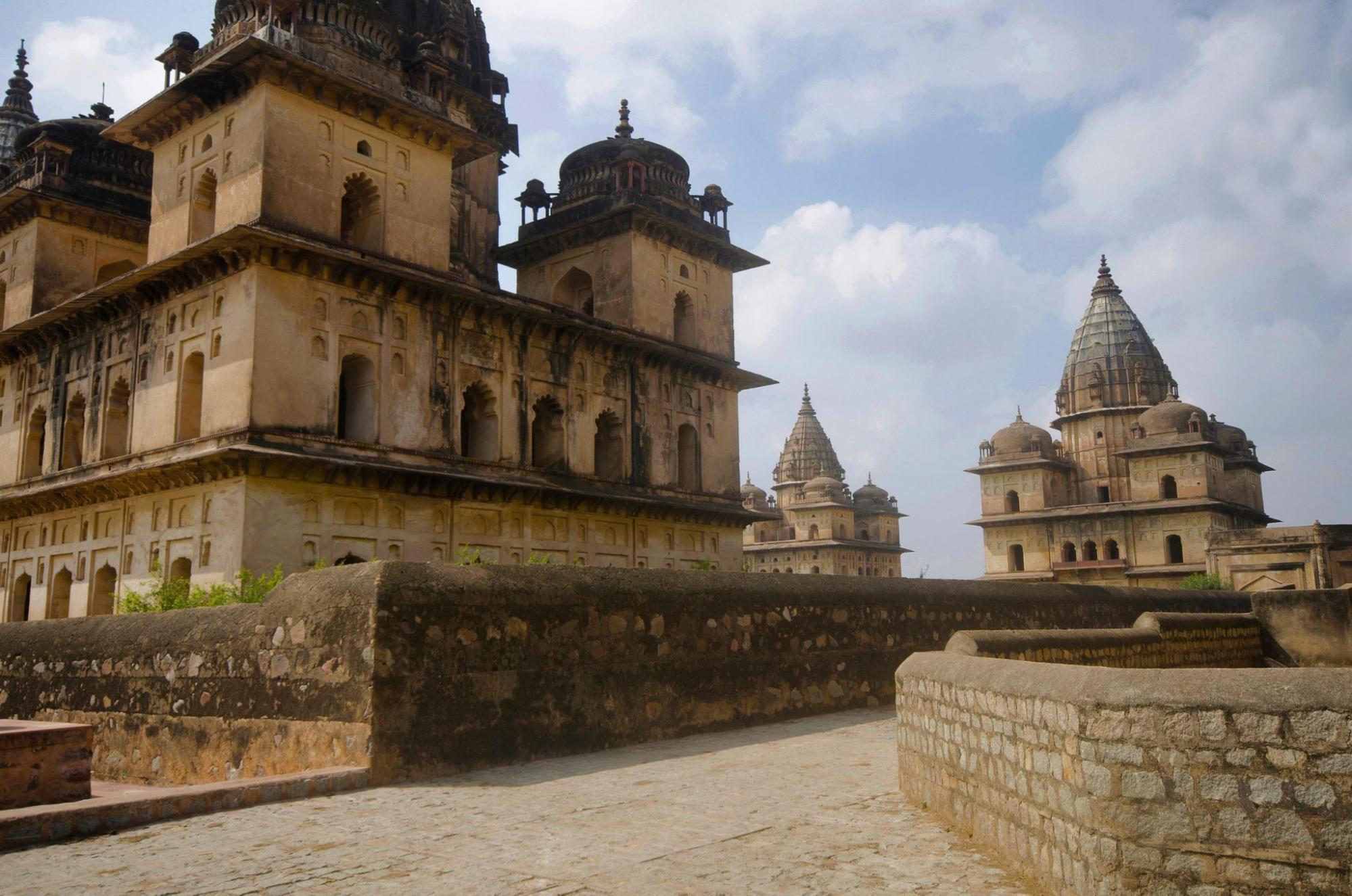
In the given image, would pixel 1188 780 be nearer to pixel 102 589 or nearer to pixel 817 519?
pixel 102 589

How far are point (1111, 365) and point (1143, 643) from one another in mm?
44394

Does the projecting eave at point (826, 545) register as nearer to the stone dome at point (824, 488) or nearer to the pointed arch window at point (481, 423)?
the stone dome at point (824, 488)

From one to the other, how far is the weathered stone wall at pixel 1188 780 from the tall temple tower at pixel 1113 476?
45169mm

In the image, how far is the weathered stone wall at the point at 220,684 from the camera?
24.3ft

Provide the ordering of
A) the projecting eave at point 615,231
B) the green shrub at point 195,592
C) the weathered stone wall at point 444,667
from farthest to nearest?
the projecting eave at point 615,231 < the green shrub at point 195,592 < the weathered stone wall at point 444,667

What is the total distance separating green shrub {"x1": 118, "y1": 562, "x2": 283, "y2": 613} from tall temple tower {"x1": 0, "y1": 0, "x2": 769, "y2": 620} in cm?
37

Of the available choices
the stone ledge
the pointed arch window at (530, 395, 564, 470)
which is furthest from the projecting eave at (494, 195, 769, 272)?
the stone ledge

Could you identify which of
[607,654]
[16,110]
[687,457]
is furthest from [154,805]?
[16,110]

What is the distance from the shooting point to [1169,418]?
48875 millimetres

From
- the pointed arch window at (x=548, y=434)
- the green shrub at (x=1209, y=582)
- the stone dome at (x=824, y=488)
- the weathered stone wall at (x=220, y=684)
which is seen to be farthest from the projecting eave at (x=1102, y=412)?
the weathered stone wall at (x=220, y=684)

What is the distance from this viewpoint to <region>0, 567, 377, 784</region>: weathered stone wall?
739 cm

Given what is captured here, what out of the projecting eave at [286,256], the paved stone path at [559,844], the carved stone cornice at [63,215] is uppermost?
the carved stone cornice at [63,215]

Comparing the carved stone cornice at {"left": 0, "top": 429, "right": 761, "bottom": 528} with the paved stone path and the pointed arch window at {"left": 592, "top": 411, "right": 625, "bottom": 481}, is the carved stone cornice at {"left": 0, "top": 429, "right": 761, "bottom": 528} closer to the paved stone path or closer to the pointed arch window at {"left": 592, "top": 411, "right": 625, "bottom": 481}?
the pointed arch window at {"left": 592, "top": 411, "right": 625, "bottom": 481}

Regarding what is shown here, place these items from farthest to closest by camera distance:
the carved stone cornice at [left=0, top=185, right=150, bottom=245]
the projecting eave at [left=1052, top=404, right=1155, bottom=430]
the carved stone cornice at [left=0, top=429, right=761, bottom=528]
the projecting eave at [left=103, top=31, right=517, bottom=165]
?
the projecting eave at [left=1052, top=404, right=1155, bottom=430] < the carved stone cornice at [left=0, top=185, right=150, bottom=245] < the projecting eave at [left=103, top=31, right=517, bottom=165] < the carved stone cornice at [left=0, top=429, right=761, bottom=528]
